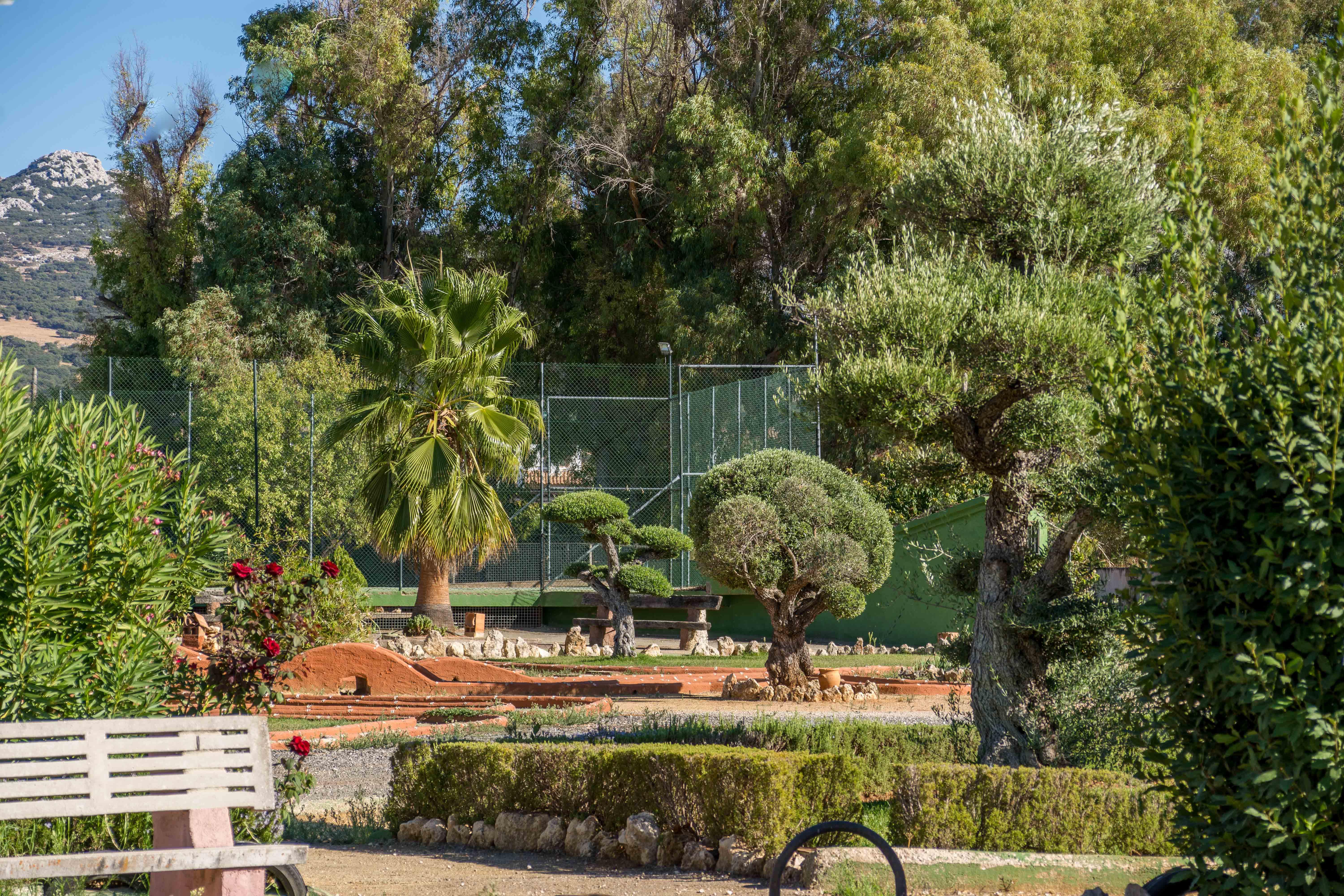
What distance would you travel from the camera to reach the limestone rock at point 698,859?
5.79 metres

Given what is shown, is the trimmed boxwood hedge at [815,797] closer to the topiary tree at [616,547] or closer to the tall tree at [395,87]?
the topiary tree at [616,547]

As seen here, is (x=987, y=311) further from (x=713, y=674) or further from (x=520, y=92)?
(x=520, y=92)

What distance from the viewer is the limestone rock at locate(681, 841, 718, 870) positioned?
5789 millimetres

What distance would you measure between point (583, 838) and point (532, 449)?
18.2m

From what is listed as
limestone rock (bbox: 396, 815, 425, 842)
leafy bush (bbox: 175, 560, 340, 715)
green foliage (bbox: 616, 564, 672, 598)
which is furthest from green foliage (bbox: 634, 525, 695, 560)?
leafy bush (bbox: 175, 560, 340, 715)

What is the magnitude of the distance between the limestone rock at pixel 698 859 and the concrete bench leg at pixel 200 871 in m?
2.37

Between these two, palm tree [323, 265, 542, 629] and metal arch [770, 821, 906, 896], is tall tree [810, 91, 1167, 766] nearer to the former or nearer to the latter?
metal arch [770, 821, 906, 896]

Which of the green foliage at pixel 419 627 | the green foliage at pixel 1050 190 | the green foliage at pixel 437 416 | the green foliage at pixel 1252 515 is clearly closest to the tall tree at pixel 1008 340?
the green foliage at pixel 1050 190

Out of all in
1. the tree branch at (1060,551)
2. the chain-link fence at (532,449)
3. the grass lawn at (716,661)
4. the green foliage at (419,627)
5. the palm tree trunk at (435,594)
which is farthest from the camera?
the chain-link fence at (532,449)

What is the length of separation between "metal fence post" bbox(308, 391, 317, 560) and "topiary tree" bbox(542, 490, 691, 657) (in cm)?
600

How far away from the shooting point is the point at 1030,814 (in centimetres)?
546

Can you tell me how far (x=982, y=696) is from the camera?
719cm

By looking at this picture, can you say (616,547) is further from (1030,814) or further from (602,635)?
(1030,814)

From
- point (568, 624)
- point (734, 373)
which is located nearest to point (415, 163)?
point (734, 373)
